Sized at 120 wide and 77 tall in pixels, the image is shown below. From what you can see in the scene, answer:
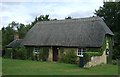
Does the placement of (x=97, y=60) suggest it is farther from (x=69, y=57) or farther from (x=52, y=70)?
(x=52, y=70)

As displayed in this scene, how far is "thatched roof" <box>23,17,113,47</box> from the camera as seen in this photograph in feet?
120

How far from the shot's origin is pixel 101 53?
115ft

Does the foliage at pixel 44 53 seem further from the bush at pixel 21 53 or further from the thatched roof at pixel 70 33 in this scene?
the bush at pixel 21 53

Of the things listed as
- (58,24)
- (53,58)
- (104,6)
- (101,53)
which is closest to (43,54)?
(53,58)

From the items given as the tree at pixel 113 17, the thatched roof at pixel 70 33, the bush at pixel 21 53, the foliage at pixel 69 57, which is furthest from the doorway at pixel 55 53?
the tree at pixel 113 17

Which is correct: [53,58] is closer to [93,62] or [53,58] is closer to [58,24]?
[58,24]

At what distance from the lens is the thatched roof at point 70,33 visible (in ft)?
120

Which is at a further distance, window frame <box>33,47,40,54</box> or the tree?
the tree

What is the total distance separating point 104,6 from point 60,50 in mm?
25677

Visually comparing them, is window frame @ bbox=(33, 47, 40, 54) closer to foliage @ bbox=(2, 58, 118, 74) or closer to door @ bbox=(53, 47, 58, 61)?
door @ bbox=(53, 47, 58, 61)

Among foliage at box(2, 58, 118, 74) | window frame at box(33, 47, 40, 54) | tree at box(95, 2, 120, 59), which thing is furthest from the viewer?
tree at box(95, 2, 120, 59)

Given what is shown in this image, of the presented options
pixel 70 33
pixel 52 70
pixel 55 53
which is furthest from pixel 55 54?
pixel 52 70

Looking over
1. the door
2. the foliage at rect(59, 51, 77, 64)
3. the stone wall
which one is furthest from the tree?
the foliage at rect(59, 51, 77, 64)

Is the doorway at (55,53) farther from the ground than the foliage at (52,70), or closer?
farther from the ground
